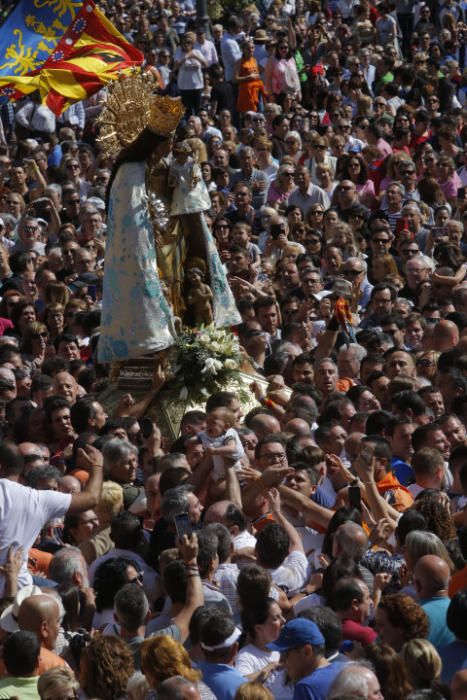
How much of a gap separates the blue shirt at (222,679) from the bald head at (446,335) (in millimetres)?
6500

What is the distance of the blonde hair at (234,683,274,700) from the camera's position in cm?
659

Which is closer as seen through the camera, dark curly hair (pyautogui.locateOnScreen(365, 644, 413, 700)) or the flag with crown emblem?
dark curly hair (pyautogui.locateOnScreen(365, 644, 413, 700))

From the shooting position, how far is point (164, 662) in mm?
6949

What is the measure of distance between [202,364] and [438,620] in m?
5.27

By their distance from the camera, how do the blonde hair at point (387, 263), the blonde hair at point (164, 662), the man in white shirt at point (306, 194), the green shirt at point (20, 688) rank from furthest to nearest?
the man in white shirt at point (306, 194)
the blonde hair at point (387, 263)
the green shirt at point (20, 688)
the blonde hair at point (164, 662)

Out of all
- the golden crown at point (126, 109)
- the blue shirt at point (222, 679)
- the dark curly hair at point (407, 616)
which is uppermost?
the golden crown at point (126, 109)

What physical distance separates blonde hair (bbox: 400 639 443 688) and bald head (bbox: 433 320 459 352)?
266 inches

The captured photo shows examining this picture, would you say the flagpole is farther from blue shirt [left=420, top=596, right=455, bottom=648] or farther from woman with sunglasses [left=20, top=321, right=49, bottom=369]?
blue shirt [left=420, top=596, right=455, bottom=648]

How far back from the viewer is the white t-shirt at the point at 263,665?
7406mm

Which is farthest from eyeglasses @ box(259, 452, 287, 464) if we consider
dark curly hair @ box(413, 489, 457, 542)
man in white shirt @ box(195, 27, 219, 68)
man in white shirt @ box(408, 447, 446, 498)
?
man in white shirt @ box(195, 27, 219, 68)

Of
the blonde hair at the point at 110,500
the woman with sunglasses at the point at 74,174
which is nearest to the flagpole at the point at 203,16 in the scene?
the woman with sunglasses at the point at 74,174

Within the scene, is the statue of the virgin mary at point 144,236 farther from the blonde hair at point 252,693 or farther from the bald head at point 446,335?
the blonde hair at point 252,693

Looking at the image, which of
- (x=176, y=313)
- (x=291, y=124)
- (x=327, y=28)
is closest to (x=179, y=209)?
(x=176, y=313)

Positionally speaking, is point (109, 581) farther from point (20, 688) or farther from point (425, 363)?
point (425, 363)
